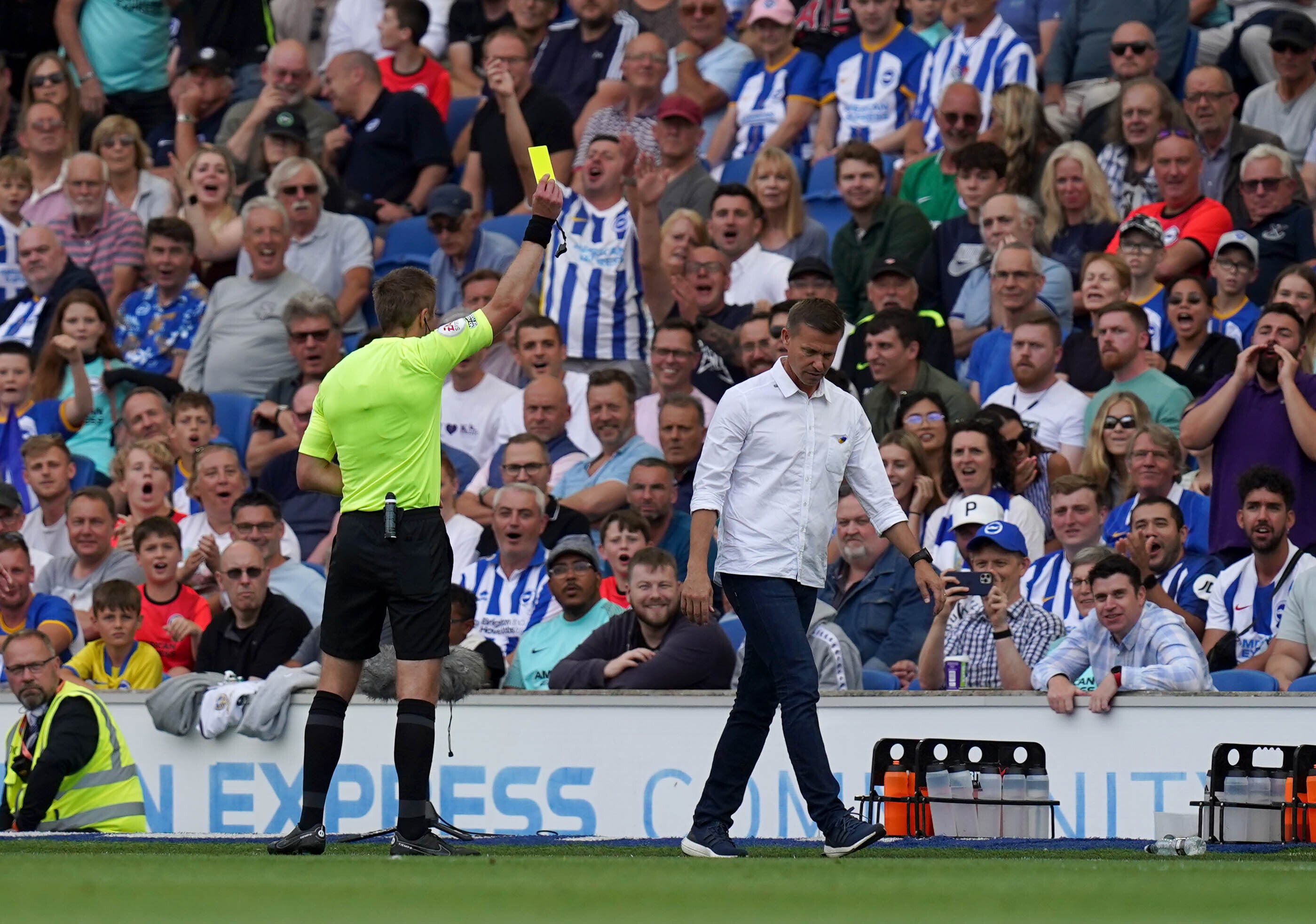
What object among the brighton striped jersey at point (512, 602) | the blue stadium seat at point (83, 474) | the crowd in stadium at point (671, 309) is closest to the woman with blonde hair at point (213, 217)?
the crowd in stadium at point (671, 309)

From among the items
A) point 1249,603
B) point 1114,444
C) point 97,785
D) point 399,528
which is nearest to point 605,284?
point 1114,444

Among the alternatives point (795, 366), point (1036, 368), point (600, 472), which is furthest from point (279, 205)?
point (795, 366)

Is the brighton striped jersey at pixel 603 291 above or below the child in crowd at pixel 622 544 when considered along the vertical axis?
above

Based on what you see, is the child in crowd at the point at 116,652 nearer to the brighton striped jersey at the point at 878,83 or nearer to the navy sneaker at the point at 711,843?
the navy sneaker at the point at 711,843

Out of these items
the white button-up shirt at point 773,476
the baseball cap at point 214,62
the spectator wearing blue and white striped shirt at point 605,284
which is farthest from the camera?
the baseball cap at point 214,62

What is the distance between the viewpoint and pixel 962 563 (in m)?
11.1

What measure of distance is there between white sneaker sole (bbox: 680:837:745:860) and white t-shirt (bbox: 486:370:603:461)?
6.01 metres

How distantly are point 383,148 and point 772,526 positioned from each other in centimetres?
1024

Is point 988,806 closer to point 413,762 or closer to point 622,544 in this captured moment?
point 413,762

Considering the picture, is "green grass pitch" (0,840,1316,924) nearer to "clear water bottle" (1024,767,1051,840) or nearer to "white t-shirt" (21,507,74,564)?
"clear water bottle" (1024,767,1051,840)

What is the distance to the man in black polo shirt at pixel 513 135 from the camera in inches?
638

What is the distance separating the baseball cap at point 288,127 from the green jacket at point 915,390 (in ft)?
20.3

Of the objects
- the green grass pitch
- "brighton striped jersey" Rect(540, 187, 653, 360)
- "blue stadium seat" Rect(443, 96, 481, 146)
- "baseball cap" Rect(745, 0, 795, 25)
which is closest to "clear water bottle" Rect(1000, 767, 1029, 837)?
the green grass pitch

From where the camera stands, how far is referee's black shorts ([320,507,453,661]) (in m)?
7.37
